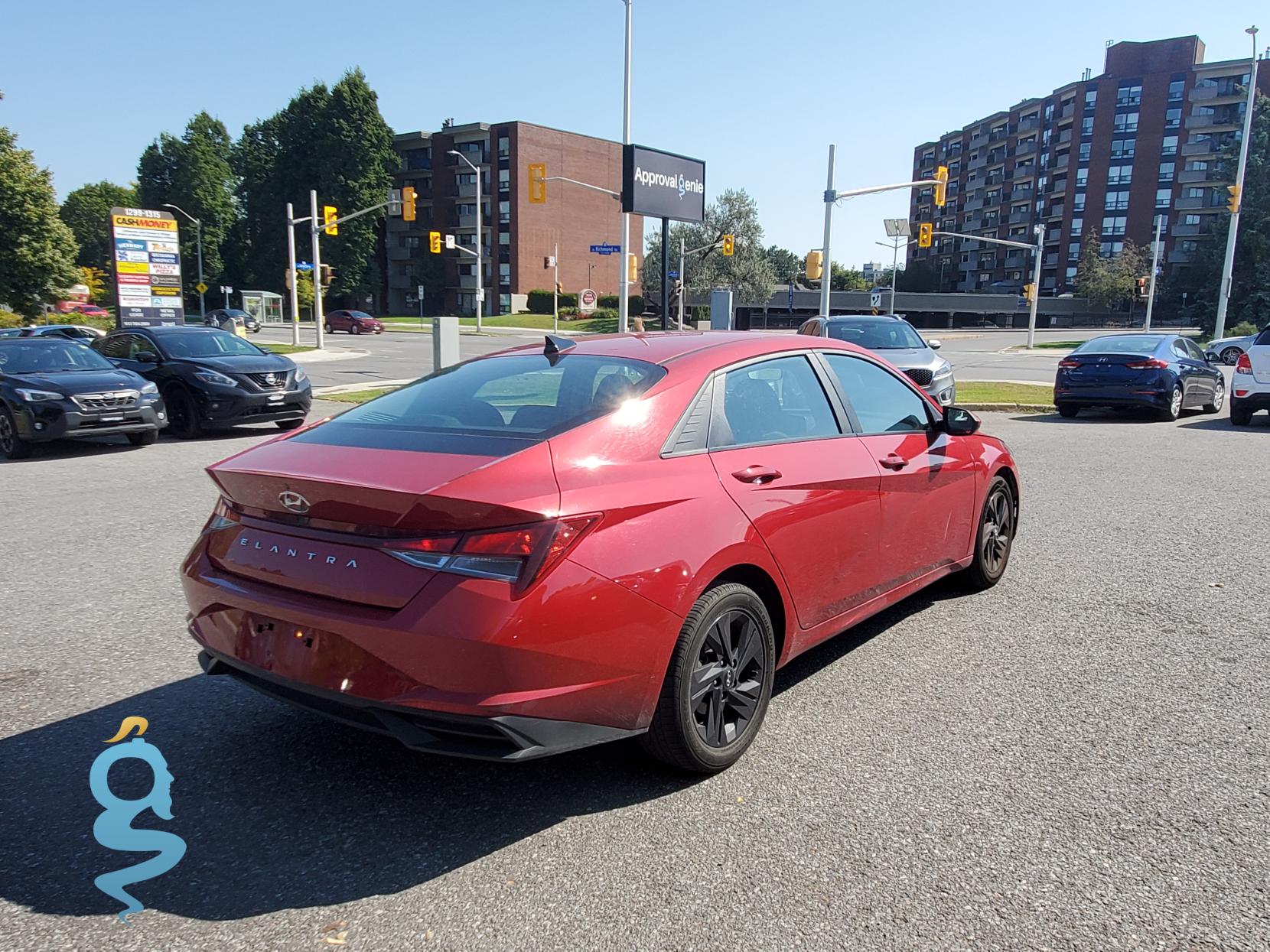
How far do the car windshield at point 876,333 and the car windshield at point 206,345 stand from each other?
30.9ft

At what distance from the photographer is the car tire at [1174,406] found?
14.8 meters

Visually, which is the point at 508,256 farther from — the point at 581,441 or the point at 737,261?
the point at 581,441

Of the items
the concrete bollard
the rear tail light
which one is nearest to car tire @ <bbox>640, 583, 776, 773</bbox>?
the rear tail light

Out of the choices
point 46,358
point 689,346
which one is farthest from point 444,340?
point 689,346

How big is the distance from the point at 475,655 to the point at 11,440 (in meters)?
11.3

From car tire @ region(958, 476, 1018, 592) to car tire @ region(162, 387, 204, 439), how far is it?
36.6 feet

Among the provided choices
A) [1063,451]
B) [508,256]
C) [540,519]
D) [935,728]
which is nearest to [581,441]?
[540,519]

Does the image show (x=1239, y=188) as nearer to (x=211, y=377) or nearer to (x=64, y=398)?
(x=211, y=377)

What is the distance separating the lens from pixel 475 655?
2.57 meters

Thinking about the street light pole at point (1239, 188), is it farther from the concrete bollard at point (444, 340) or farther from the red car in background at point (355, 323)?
the red car in background at point (355, 323)

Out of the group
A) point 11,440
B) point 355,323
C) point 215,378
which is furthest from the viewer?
point 355,323

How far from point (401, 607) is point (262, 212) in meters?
91.0

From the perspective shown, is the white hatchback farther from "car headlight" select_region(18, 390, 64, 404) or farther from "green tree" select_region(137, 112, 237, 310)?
"green tree" select_region(137, 112, 237, 310)

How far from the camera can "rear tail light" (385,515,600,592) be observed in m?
2.62
